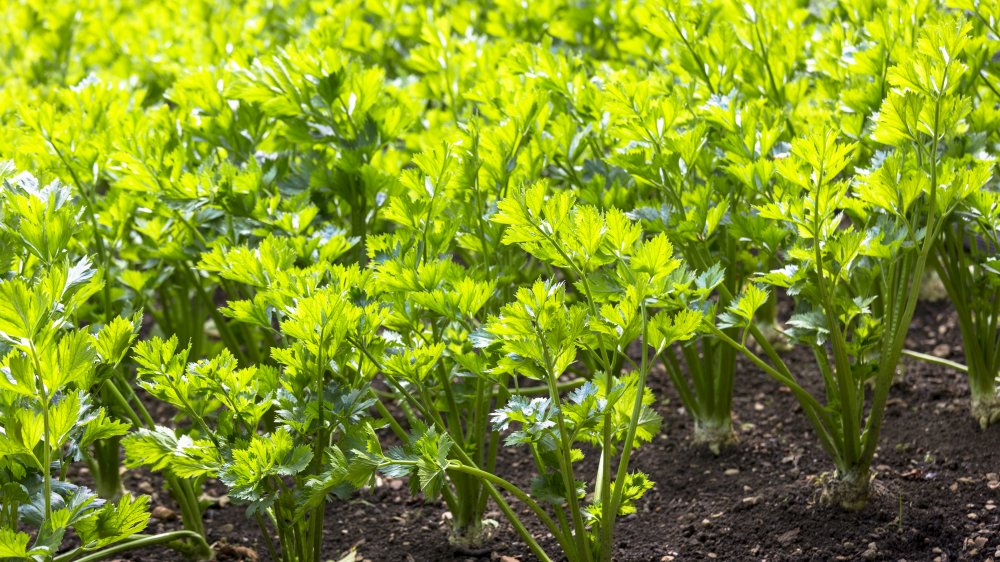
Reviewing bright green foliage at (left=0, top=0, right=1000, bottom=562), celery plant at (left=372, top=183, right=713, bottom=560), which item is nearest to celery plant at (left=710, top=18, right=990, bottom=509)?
bright green foliage at (left=0, top=0, right=1000, bottom=562)

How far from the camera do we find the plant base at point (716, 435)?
9.50ft

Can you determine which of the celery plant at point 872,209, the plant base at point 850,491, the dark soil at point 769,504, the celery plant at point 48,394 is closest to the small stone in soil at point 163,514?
the dark soil at point 769,504

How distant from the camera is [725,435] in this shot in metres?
2.90

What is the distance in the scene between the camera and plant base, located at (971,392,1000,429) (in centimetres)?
273

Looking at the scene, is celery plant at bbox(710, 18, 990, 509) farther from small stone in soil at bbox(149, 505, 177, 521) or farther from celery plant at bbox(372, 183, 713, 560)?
small stone in soil at bbox(149, 505, 177, 521)

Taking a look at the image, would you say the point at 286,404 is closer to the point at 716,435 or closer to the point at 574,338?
the point at 574,338

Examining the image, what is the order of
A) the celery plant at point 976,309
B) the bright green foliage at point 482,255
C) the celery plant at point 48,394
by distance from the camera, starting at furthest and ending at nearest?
the celery plant at point 976,309, the bright green foliage at point 482,255, the celery plant at point 48,394

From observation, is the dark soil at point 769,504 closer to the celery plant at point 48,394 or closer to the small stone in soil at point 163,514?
the small stone in soil at point 163,514

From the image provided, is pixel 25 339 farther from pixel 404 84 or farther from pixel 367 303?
pixel 404 84

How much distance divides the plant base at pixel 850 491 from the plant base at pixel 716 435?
445 millimetres

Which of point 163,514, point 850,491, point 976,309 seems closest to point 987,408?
point 976,309

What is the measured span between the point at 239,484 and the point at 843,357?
124cm

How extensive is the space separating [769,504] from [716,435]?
34 cm

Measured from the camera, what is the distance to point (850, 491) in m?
2.45
